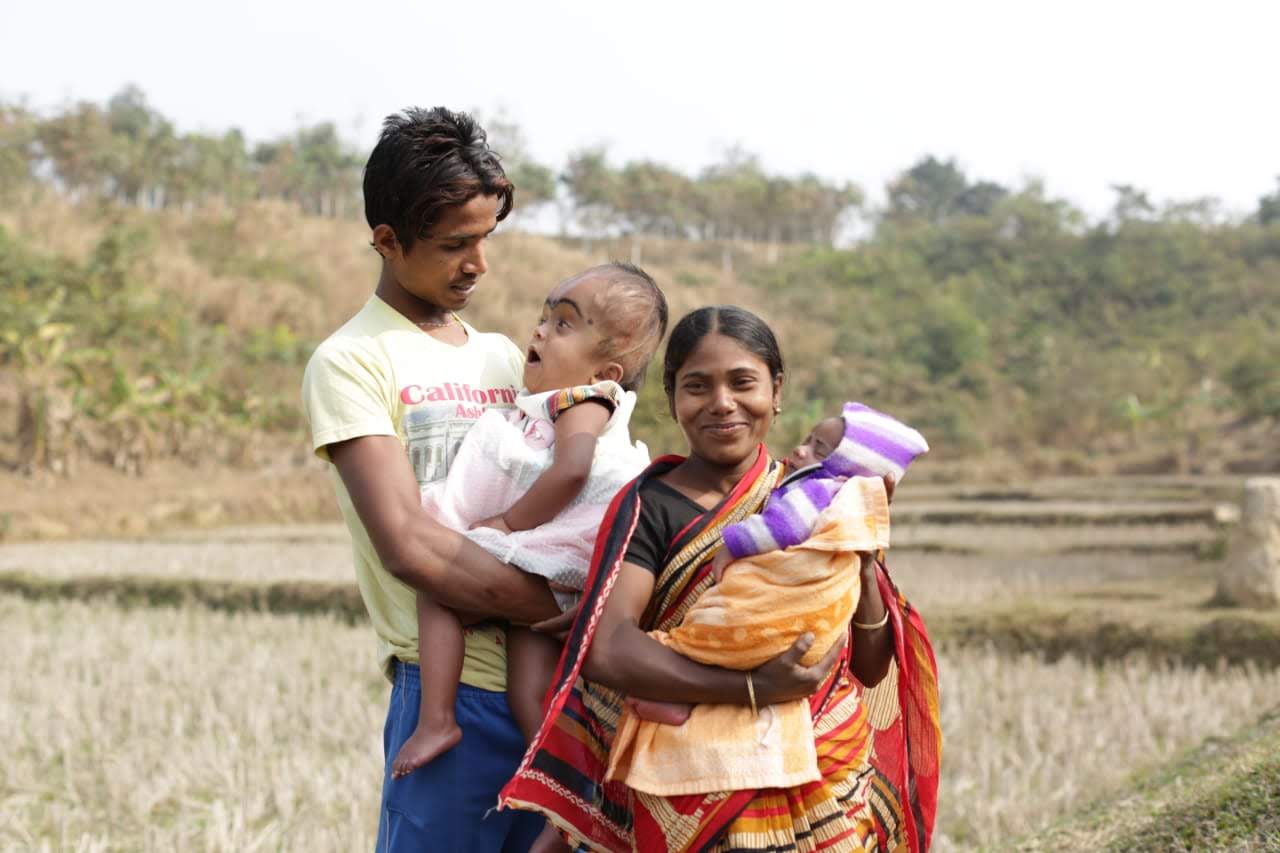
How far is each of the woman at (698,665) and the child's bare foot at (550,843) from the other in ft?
0.18

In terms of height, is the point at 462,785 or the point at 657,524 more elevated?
the point at 657,524

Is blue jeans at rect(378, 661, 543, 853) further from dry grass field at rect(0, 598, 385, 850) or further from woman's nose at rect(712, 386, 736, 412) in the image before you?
dry grass field at rect(0, 598, 385, 850)

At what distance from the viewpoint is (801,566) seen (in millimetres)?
1791

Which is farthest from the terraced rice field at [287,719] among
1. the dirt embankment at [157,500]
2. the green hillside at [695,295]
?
the green hillside at [695,295]

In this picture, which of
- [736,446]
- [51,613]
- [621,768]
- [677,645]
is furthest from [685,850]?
[51,613]

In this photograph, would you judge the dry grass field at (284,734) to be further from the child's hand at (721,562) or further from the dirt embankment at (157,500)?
the dirt embankment at (157,500)

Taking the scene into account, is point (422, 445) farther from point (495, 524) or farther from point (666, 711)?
point (666, 711)

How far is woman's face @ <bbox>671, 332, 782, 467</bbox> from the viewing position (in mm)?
1924

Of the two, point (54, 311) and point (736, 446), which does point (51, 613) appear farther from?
point (54, 311)

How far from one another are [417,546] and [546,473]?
23 centimetres

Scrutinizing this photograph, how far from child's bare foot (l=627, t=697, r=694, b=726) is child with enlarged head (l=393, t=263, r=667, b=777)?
21 centimetres

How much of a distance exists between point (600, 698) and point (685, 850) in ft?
A: 0.90

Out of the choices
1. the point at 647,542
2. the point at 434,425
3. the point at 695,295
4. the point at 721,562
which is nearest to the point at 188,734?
the point at 434,425

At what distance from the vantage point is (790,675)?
1.79 meters
